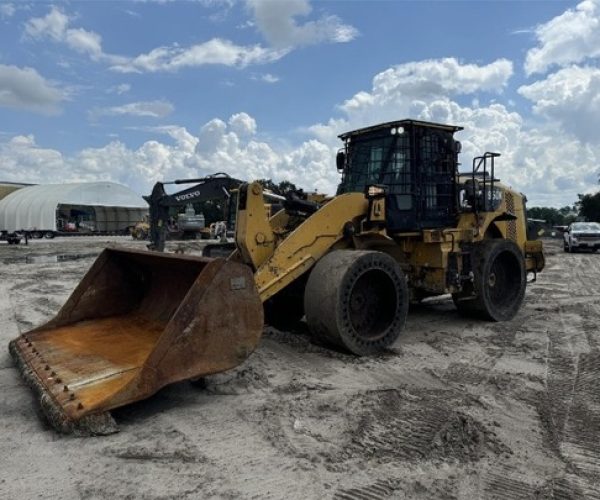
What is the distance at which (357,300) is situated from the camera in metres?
6.48

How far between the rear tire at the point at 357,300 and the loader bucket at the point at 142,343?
1.35 m

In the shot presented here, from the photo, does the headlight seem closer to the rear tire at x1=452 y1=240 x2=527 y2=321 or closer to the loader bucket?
the rear tire at x1=452 y1=240 x2=527 y2=321

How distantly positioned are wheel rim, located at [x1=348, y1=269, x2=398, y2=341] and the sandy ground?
37 centimetres

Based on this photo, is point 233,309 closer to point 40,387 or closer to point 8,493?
point 40,387

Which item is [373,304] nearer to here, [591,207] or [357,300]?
[357,300]

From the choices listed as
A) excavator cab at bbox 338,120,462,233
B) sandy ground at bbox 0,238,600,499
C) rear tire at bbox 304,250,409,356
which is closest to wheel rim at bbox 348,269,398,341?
rear tire at bbox 304,250,409,356

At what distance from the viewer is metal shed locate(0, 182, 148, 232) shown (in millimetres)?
51781

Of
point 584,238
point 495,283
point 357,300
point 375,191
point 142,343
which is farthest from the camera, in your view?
point 584,238

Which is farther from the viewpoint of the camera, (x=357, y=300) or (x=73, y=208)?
(x=73, y=208)

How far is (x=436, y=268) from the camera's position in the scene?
24.7 ft

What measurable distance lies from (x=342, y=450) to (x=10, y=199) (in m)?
62.4

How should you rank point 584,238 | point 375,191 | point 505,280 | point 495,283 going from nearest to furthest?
point 375,191, point 495,283, point 505,280, point 584,238

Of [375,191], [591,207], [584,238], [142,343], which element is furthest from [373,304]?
[591,207]

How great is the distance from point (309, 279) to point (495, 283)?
152 inches
